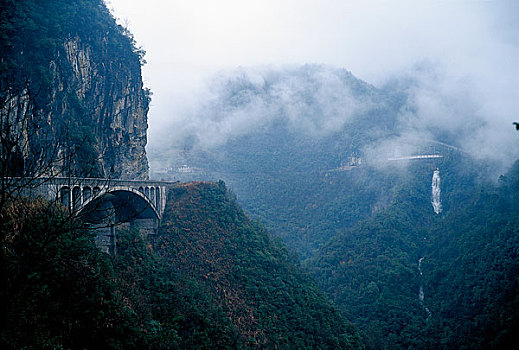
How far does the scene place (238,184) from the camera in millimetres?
75125

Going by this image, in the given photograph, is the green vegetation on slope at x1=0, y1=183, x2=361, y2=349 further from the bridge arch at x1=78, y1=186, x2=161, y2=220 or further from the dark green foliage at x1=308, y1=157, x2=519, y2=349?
the dark green foliage at x1=308, y1=157, x2=519, y2=349

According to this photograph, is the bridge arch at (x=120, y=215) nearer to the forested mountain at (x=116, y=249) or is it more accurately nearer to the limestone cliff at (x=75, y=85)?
the forested mountain at (x=116, y=249)

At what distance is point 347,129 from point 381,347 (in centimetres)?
7368

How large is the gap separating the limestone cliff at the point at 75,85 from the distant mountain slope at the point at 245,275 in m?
6.87

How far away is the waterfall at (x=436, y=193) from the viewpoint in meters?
59.1

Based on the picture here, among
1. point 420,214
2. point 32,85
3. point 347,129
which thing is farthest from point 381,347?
point 347,129

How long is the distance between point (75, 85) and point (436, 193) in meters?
61.9

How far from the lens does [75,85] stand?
21.5 m

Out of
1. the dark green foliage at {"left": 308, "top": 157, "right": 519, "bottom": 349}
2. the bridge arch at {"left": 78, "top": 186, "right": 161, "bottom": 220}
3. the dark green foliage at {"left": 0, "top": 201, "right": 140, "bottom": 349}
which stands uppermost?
the bridge arch at {"left": 78, "top": 186, "right": 161, "bottom": 220}

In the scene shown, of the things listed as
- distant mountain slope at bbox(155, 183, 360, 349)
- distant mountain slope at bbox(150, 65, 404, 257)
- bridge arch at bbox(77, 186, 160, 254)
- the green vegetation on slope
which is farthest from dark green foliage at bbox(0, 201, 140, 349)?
distant mountain slope at bbox(150, 65, 404, 257)

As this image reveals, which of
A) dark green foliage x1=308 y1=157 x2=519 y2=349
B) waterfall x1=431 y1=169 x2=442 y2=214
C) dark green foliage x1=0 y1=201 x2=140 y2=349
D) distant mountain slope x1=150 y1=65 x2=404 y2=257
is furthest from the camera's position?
distant mountain slope x1=150 y1=65 x2=404 y2=257

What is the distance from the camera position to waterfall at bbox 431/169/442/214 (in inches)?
2327

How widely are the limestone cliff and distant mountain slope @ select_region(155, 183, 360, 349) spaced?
687cm

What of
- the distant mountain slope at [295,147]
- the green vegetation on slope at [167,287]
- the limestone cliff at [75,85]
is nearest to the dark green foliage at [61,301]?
the green vegetation on slope at [167,287]
